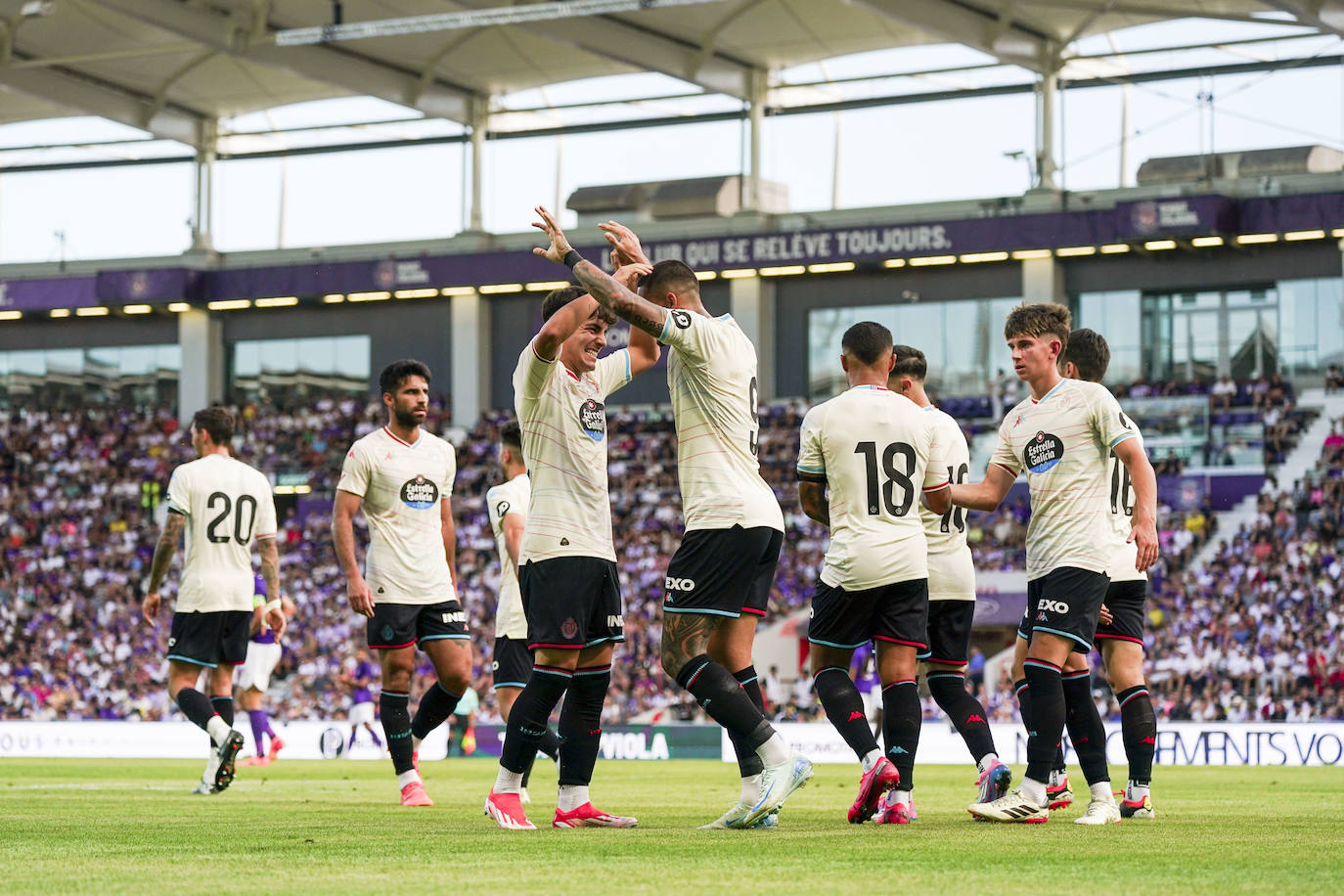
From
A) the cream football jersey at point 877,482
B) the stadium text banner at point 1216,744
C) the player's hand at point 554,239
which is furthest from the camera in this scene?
the stadium text banner at point 1216,744

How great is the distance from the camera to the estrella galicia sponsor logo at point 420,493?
10.6 metres

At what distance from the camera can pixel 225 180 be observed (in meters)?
48.8

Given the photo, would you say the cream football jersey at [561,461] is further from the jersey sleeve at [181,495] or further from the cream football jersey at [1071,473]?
the jersey sleeve at [181,495]

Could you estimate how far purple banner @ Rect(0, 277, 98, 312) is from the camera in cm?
4819

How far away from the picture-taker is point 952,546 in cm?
962

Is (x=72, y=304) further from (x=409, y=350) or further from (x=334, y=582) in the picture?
(x=334, y=582)

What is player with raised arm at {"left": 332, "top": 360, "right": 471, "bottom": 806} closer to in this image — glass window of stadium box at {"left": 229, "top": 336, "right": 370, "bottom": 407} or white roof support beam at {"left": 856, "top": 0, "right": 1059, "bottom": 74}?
white roof support beam at {"left": 856, "top": 0, "right": 1059, "bottom": 74}

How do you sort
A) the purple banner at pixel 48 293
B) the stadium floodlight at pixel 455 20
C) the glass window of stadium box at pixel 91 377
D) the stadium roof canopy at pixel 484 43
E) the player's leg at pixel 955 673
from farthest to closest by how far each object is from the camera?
the glass window of stadium box at pixel 91 377 < the purple banner at pixel 48 293 < the stadium roof canopy at pixel 484 43 < the stadium floodlight at pixel 455 20 < the player's leg at pixel 955 673

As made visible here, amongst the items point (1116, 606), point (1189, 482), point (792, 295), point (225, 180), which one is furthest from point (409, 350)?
point (1116, 606)

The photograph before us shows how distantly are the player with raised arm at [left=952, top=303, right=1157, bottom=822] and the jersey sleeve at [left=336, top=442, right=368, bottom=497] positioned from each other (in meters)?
3.75

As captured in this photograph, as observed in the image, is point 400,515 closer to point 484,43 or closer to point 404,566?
point 404,566

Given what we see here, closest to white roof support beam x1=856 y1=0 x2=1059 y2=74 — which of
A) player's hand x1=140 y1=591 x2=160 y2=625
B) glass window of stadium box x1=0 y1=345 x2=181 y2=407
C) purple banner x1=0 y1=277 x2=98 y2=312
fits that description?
glass window of stadium box x1=0 y1=345 x2=181 y2=407

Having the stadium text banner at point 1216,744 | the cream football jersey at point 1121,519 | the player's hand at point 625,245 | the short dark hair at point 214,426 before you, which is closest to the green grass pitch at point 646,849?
the cream football jersey at point 1121,519

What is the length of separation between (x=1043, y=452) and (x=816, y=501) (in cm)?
112
